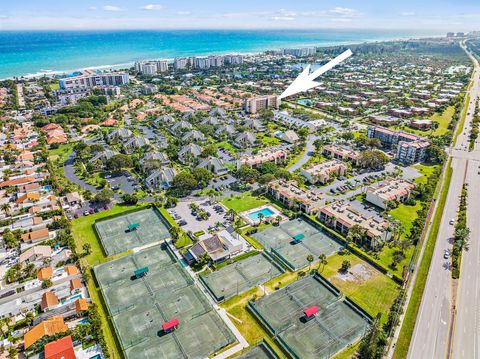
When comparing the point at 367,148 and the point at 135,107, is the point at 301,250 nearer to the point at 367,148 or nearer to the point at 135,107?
the point at 367,148

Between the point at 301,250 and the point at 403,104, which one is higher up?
the point at 403,104

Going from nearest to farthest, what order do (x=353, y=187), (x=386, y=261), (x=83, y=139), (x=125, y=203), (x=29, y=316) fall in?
1. (x=29, y=316)
2. (x=386, y=261)
3. (x=125, y=203)
4. (x=353, y=187)
5. (x=83, y=139)

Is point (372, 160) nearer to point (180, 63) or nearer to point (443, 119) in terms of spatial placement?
point (443, 119)

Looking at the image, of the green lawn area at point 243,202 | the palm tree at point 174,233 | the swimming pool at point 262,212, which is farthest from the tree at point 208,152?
the palm tree at point 174,233

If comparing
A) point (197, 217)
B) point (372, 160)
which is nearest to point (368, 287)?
point (197, 217)

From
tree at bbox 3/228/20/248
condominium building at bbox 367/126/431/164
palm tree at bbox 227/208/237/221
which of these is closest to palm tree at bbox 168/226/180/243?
palm tree at bbox 227/208/237/221

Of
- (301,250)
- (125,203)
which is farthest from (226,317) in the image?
(125,203)

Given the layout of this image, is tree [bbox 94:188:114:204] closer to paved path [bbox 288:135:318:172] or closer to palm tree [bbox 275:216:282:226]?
palm tree [bbox 275:216:282:226]
